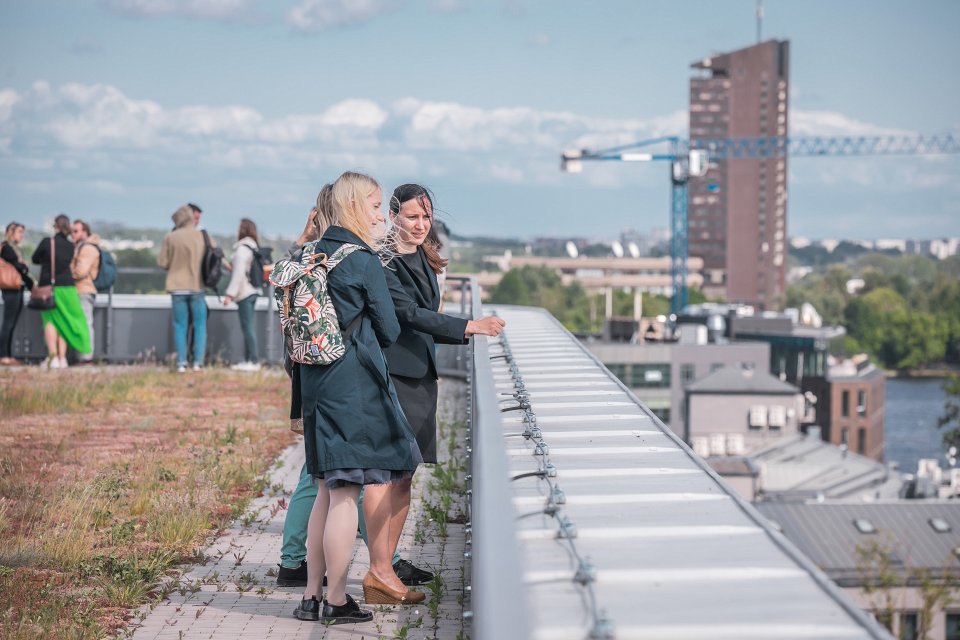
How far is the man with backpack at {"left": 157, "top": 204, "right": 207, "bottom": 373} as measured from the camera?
616 inches

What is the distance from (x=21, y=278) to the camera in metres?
16.8

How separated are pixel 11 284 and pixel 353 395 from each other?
41.3 ft

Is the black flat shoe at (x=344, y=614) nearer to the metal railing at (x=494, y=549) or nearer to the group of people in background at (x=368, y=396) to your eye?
the group of people in background at (x=368, y=396)

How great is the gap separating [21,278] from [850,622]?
15.1m

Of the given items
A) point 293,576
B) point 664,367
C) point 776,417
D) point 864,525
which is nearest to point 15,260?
point 293,576

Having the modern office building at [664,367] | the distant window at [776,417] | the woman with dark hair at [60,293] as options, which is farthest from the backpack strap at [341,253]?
the modern office building at [664,367]

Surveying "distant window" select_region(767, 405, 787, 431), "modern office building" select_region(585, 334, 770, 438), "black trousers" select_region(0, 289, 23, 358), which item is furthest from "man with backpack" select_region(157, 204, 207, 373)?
"modern office building" select_region(585, 334, 770, 438)

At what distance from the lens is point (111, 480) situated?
8297 millimetres

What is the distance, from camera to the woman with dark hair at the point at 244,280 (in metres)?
15.9

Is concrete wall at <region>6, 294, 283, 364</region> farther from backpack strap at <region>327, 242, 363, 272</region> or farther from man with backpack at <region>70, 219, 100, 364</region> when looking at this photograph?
backpack strap at <region>327, 242, 363, 272</region>

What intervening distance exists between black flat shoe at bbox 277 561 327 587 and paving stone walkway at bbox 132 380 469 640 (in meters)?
0.03

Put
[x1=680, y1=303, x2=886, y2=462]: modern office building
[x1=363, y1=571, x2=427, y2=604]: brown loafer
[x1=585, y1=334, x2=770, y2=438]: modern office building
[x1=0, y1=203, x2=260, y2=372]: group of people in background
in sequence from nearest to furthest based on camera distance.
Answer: [x1=363, y1=571, x2=427, y2=604]: brown loafer < [x1=0, y1=203, x2=260, y2=372]: group of people in background < [x1=585, y1=334, x2=770, y2=438]: modern office building < [x1=680, y1=303, x2=886, y2=462]: modern office building

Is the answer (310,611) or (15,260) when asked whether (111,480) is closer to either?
(310,611)

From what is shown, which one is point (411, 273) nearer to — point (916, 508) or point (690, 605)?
point (690, 605)
